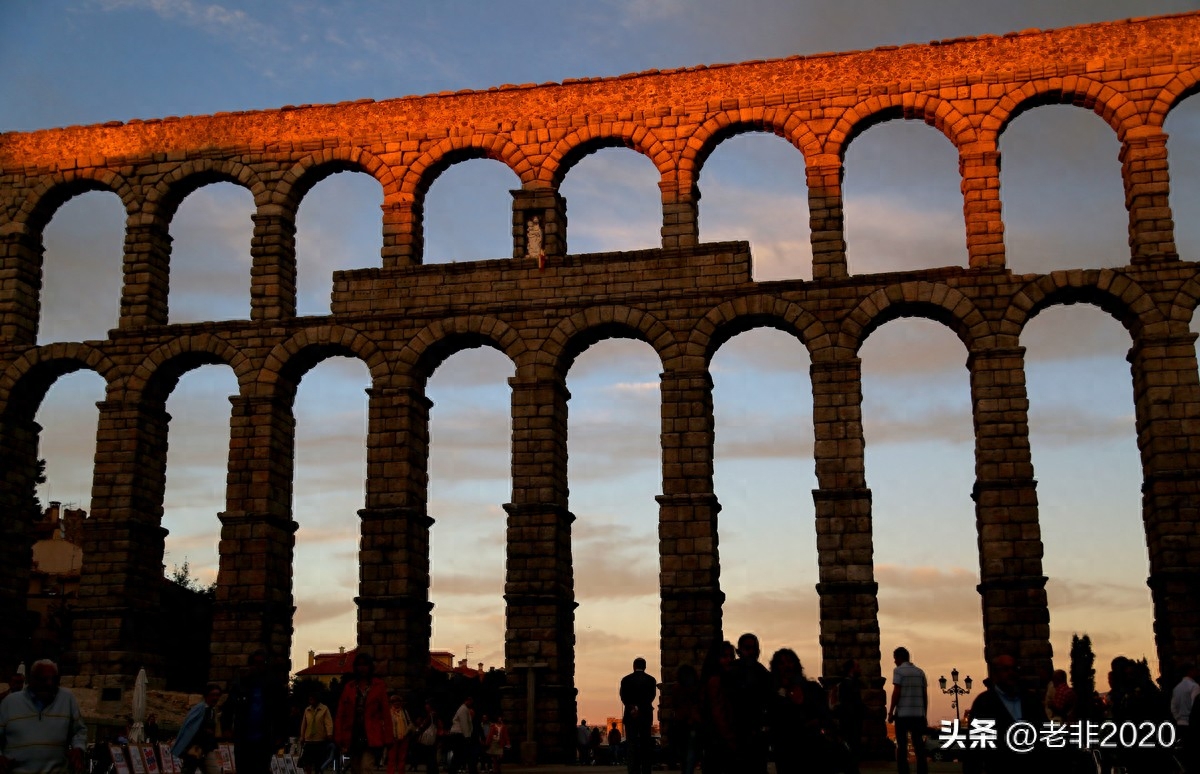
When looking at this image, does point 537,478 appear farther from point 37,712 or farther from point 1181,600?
point 37,712

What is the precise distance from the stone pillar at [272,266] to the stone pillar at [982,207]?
1496 cm

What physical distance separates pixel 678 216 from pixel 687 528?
6.94m

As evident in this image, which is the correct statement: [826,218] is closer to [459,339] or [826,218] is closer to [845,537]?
[845,537]

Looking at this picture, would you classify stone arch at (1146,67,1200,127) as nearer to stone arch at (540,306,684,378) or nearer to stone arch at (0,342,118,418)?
stone arch at (540,306,684,378)

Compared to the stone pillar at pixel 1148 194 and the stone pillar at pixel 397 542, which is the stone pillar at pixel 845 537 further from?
the stone pillar at pixel 397 542

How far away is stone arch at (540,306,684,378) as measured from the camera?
96.9 ft

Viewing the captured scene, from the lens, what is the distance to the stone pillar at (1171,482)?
85.6 ft

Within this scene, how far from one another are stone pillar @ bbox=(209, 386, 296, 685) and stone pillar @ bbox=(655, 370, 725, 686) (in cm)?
840

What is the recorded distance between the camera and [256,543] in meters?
29.7

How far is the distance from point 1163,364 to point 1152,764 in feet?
49.5

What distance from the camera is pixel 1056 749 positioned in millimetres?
10523

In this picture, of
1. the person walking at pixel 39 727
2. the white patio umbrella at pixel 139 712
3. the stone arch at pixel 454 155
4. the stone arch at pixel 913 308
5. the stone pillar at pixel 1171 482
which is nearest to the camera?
the person walking at pixel 39 727

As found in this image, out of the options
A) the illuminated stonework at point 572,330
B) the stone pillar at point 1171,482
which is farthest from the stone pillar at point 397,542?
the stone pillar at point 1171,482

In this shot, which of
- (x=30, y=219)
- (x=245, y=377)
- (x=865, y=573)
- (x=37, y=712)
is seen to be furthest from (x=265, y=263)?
(x=37, y=712)
